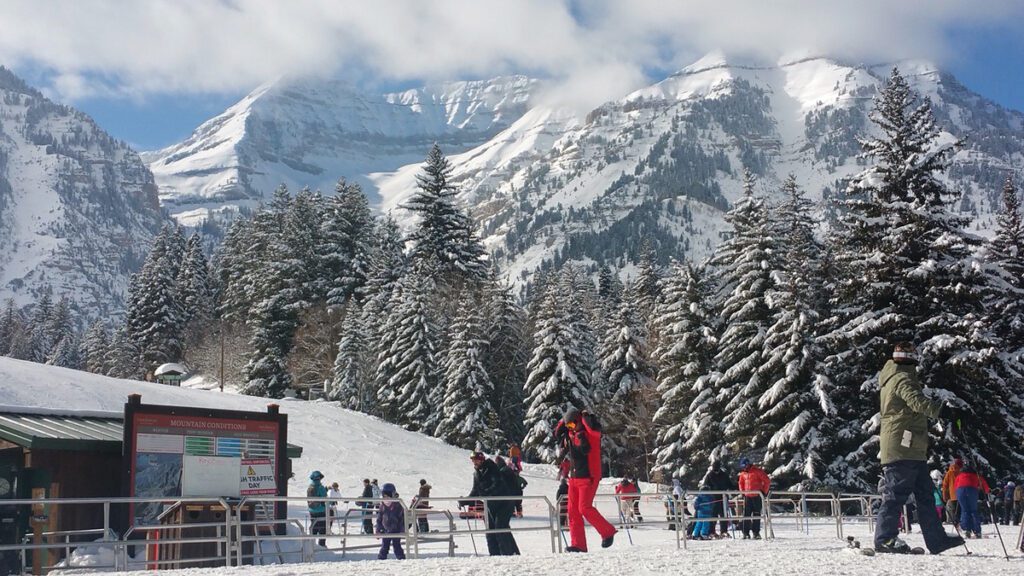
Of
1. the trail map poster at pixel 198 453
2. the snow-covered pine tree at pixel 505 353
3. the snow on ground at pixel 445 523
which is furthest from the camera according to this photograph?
the snow-covered pine tree at pixel 505 353

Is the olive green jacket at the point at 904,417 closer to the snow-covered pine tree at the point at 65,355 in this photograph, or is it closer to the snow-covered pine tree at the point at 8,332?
the snow-covered pine tree at the point at 65,355

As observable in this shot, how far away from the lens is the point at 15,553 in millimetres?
14242

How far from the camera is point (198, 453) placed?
17641mm

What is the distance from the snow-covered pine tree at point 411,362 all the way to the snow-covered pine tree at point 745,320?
17773mm

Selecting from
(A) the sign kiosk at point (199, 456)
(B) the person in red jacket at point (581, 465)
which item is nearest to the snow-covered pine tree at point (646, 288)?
(A) the sign kiosk at point (199, 456)

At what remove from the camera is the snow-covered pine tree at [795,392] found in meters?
31.4

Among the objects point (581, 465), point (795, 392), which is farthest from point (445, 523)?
point (581, 465)

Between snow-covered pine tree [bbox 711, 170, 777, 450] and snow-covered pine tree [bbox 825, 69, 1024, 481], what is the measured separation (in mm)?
5433

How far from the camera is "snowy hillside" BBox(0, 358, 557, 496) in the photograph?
32.8 metres

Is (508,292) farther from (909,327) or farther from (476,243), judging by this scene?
(909,327)

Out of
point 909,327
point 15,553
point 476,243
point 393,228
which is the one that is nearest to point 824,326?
point 909,327

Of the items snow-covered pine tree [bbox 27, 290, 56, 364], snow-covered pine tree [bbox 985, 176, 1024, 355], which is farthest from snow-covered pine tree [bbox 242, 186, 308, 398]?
snow-covered pine tree [bbox 27, 290, 56, 364]

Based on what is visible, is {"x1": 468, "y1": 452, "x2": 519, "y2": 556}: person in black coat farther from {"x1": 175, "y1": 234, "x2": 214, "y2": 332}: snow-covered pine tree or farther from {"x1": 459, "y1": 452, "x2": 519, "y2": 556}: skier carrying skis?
{"x1": 175, "y1": 234, "x2": 214, "y2": 332}: snow-covered pine tree

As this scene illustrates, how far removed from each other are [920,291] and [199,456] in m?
20.6
